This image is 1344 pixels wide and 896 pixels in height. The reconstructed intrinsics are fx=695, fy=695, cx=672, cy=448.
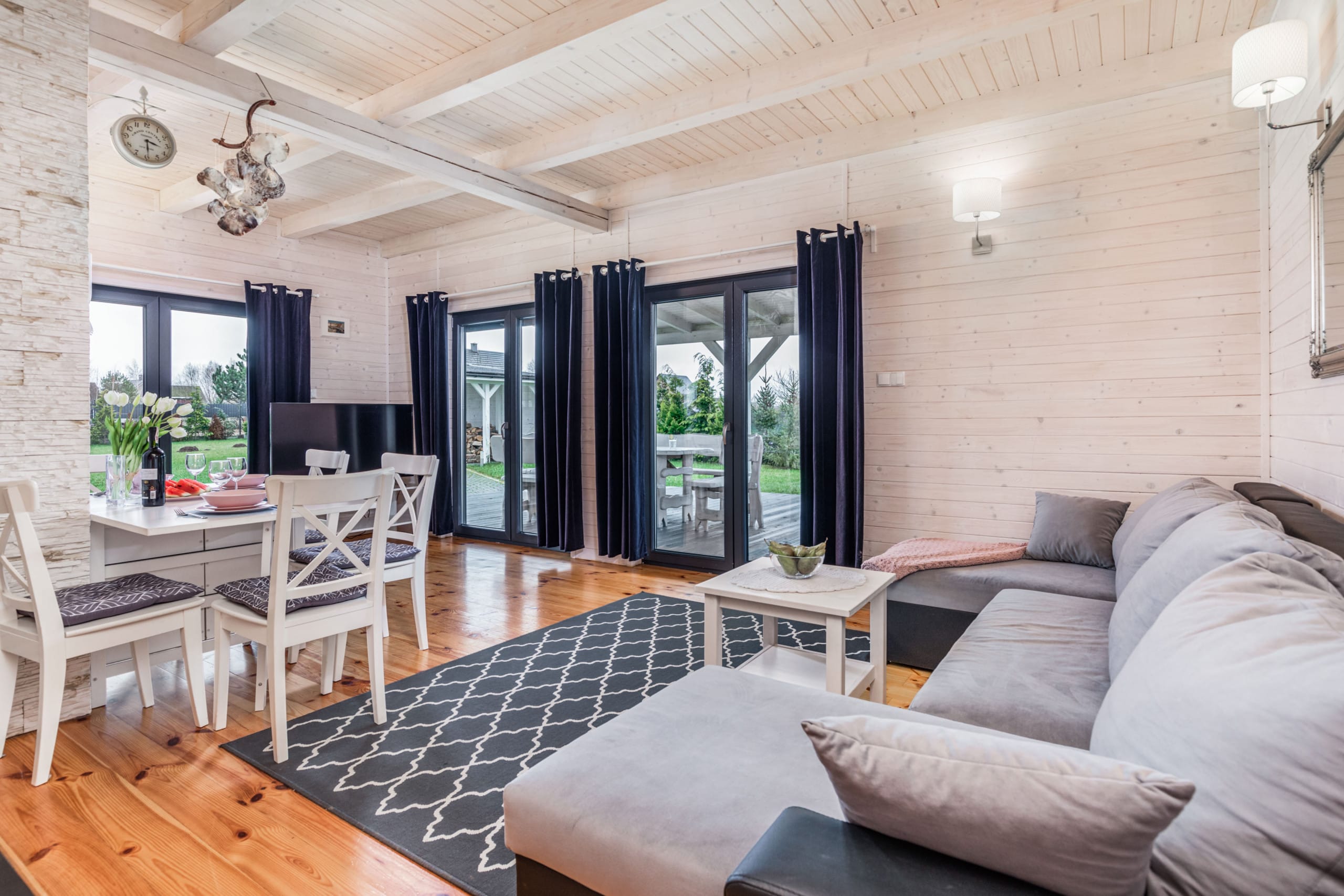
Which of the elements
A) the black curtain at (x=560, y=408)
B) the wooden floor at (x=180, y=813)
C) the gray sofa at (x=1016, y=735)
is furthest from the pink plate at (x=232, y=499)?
the black curtain at (x=560, y=408)

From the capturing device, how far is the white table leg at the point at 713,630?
252 cm

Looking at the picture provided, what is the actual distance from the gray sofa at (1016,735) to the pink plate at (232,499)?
83.8 inches

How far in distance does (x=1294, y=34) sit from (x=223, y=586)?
13.7 feet

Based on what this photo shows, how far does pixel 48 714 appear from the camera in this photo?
83.6 inches

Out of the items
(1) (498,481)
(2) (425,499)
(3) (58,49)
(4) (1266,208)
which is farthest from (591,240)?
(4) (1266,208)

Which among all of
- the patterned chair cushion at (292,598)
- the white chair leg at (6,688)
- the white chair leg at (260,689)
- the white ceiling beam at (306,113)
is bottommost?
the white chair leg at (260,689)

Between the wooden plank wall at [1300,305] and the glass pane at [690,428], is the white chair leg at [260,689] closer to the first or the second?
the glass pane at [690,428]

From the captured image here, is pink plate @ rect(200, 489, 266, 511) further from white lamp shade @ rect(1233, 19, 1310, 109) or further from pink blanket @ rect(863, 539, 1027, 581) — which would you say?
white lamp shade @ rect(1233, 19, 1310, 109)

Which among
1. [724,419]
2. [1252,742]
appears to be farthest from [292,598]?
[724,419]

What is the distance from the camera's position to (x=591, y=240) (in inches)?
217

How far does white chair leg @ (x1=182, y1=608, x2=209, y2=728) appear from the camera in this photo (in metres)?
2.49

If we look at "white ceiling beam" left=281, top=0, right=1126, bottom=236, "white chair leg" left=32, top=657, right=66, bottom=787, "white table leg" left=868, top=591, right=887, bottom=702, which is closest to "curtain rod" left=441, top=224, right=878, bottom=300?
"white ceiling beam" left=281, top=0, right=1126, bottom=236

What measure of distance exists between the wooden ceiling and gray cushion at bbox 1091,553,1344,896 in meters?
2.72

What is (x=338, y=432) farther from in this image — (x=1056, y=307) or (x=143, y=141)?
(x=1056, y=307)
